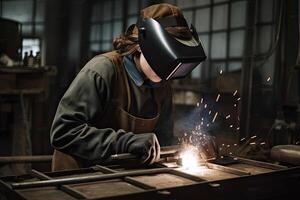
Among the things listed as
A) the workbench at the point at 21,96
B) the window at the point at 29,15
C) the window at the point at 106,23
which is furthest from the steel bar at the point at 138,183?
the window at the point at 29,15

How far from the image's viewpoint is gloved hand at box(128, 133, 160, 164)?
198cm

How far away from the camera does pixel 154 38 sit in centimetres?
206

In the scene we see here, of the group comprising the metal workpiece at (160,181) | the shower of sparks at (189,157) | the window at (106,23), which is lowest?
the metal workpiece at (160,181)

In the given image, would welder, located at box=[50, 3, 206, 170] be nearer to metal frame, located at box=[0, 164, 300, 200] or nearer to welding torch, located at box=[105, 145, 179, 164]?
welding torch, located at box=[105, 145, 179, 164]

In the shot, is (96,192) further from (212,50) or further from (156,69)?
(212,50)

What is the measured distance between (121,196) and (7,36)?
4.45 meters

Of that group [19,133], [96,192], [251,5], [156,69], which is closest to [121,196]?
[96,192]

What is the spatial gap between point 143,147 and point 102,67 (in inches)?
20.8

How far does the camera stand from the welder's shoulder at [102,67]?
86.4 inches

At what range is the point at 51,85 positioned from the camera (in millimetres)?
6031

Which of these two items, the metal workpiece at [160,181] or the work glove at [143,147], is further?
the work glove at [143,147]

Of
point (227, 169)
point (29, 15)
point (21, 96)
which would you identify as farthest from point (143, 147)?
point (29, 15)

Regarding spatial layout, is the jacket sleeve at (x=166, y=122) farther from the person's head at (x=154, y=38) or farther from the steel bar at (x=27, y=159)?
the steel bar at (x=27, y=159)

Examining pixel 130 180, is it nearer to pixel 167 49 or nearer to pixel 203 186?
pixel 203 186
